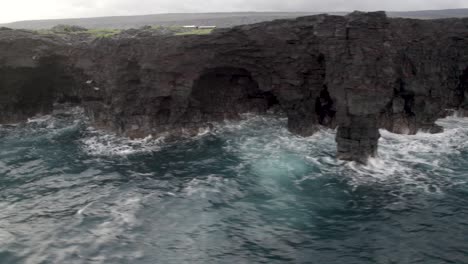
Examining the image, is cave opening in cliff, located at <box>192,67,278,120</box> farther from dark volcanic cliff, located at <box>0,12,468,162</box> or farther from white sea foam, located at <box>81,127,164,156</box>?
white sea foam, located at <box>81,127,164,156</box>

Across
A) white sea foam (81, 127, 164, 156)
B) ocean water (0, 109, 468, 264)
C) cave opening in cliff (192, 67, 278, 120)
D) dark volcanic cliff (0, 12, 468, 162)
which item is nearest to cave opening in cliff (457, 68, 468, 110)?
dark volcanic cliff (0, 12, 468, 162)

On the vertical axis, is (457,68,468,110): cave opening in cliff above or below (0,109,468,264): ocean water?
above

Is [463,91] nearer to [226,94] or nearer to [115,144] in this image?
[226,94]

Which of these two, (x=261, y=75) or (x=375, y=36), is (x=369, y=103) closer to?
(x=375, y=36)

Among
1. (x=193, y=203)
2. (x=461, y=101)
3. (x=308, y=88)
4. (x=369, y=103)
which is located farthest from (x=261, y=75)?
(x=461, y=101)

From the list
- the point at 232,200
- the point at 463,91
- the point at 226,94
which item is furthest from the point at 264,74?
the point at 463,91

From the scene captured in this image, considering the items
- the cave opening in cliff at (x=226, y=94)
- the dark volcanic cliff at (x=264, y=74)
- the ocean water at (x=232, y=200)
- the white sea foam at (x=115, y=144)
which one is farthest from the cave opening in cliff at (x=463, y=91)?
the white sea foam at (x=115, y=144)
